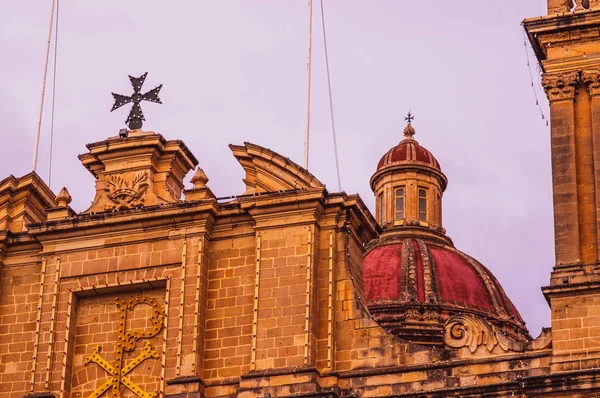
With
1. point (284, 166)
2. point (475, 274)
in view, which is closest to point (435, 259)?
point (475, 274)

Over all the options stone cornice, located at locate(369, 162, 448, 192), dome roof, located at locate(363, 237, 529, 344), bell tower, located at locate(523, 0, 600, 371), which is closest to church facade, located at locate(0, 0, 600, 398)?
bell tower, located at locate(523, 0, 600, 371)

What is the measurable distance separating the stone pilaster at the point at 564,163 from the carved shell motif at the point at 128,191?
23.3ft

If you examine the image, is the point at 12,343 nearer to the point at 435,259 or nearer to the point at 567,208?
the point at 567,208

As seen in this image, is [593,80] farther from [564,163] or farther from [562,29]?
[564,163]

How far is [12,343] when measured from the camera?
30.1 m

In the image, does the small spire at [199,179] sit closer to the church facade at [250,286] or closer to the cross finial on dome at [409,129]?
the church facade at [250,286]

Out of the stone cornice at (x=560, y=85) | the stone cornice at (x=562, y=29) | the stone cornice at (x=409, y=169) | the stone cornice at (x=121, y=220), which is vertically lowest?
the stone cornice at (x=121, y=220)

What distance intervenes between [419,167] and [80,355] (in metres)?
20.9

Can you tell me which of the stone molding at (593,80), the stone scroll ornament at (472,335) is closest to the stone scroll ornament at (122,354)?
the stone scroll ornament at (472,335)

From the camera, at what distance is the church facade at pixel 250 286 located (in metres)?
27.3

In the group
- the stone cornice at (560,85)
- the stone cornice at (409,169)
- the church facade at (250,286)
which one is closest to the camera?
the church facade at (250,286)

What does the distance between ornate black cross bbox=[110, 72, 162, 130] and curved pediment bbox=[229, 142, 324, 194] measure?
6.96ft

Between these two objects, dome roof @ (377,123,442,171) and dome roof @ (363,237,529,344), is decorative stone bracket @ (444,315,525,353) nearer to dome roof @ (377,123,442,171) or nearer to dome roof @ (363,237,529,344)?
dome roof @ (363,237,529,344)

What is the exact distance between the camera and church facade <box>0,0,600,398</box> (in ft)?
89.5
